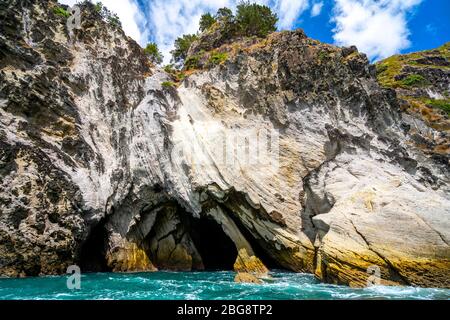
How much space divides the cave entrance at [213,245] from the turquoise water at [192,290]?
863cm

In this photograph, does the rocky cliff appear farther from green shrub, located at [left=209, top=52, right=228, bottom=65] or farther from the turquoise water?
the turquoise water

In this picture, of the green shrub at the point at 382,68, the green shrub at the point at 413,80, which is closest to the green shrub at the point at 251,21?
the green shrub at the point at 413,80

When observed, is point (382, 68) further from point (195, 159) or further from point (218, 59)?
point (195, 159)

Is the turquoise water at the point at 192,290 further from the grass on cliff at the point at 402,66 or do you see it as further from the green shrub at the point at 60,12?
the grass on cliff at the point at 402,66

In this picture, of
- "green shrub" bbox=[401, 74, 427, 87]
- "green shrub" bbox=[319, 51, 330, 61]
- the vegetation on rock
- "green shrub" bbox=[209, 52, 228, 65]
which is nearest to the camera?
"green shrub" bbox=[319, 51, 330, 61]

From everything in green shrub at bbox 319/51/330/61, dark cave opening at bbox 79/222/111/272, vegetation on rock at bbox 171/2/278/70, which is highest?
vegetation on rock at bbox 171/2/278/70

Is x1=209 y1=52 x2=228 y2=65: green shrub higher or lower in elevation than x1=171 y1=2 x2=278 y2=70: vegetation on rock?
lower

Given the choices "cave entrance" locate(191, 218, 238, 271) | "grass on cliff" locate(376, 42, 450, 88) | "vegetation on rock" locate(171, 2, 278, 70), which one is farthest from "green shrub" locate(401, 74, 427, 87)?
"cave entrance" locate(191, 218, 238, 271)

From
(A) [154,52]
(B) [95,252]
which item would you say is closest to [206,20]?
(A) [154,52]

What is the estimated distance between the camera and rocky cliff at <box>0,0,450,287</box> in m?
20.6

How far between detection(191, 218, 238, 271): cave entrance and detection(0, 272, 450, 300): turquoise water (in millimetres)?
8631

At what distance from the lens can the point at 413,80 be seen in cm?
6919

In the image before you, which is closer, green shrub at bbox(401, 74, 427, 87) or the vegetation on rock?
the vegetation on rock
